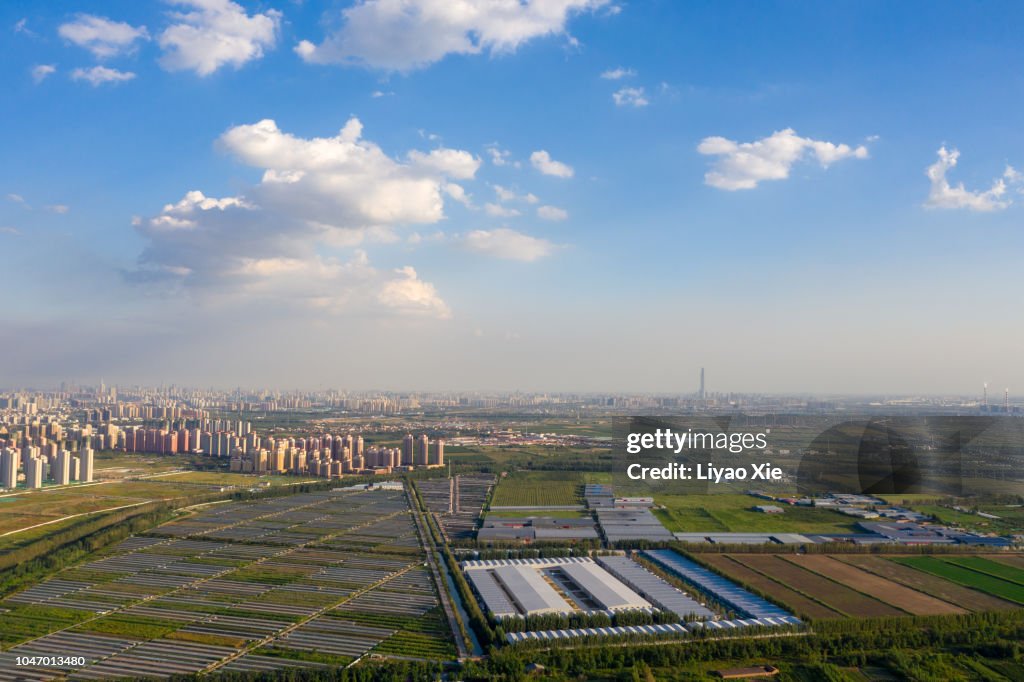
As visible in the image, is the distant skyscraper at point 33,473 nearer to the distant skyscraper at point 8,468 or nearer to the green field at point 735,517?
the distant skyscraper at point 8,468

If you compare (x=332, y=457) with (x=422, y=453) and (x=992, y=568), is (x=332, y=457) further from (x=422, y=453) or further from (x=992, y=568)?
(x=992, y=568)

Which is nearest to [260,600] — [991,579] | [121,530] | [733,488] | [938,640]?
[121,530]

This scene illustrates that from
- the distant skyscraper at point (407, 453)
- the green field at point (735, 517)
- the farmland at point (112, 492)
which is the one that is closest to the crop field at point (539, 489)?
the green field at point (735, 517)

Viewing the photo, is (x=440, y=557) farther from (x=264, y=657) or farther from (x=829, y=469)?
A: (x=829, y=469)

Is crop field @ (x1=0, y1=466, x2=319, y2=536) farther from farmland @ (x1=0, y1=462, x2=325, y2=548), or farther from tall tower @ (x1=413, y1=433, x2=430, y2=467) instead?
tall tower @ (x1=413, y1=433, x2=430, y2=467)

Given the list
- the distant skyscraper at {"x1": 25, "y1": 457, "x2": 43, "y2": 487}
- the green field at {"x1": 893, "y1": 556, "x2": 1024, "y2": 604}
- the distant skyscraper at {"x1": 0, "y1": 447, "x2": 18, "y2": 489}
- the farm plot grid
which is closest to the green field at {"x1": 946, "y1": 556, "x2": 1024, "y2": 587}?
the green field at {"x1": 893, "y1": 556, "x2": 1024, "y2": 604}

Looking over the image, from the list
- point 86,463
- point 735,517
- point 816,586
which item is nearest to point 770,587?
point 816,586
